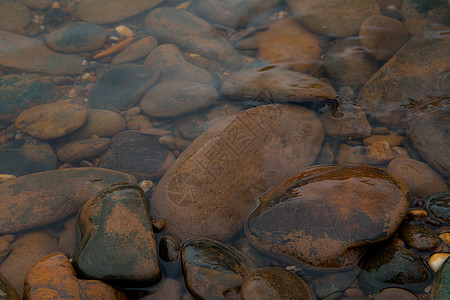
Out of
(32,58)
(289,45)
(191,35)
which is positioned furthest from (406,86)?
(32,58)

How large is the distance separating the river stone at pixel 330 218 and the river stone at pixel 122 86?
2.60m

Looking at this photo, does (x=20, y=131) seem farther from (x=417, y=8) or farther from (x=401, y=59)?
(x=417, y=8)

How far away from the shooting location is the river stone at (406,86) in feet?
12.2

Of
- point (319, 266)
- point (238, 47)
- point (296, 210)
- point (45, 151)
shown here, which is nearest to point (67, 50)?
point (45, 151)

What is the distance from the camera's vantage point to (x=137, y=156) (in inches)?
149

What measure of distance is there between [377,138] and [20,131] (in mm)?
4376

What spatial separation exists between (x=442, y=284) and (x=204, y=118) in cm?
288

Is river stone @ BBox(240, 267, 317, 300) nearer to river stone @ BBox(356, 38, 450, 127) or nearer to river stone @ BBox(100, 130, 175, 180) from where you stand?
river stone @ BBox(100, 130, 175, 180)

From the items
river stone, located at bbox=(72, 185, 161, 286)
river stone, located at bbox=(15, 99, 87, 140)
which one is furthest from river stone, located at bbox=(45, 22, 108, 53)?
river stone, located at bbox=(72, 185, 161, 286)

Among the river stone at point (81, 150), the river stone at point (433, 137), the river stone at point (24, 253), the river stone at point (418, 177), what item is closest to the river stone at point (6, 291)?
the river stone at point (24, 253)

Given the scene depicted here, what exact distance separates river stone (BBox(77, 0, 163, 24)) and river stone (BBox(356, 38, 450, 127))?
166 inches

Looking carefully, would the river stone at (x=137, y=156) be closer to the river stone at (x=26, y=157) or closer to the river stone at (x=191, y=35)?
the river stone at (x=26, y=157)

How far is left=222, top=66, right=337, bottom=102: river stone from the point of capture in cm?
365

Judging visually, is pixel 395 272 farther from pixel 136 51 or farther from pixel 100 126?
pixel 136 51
